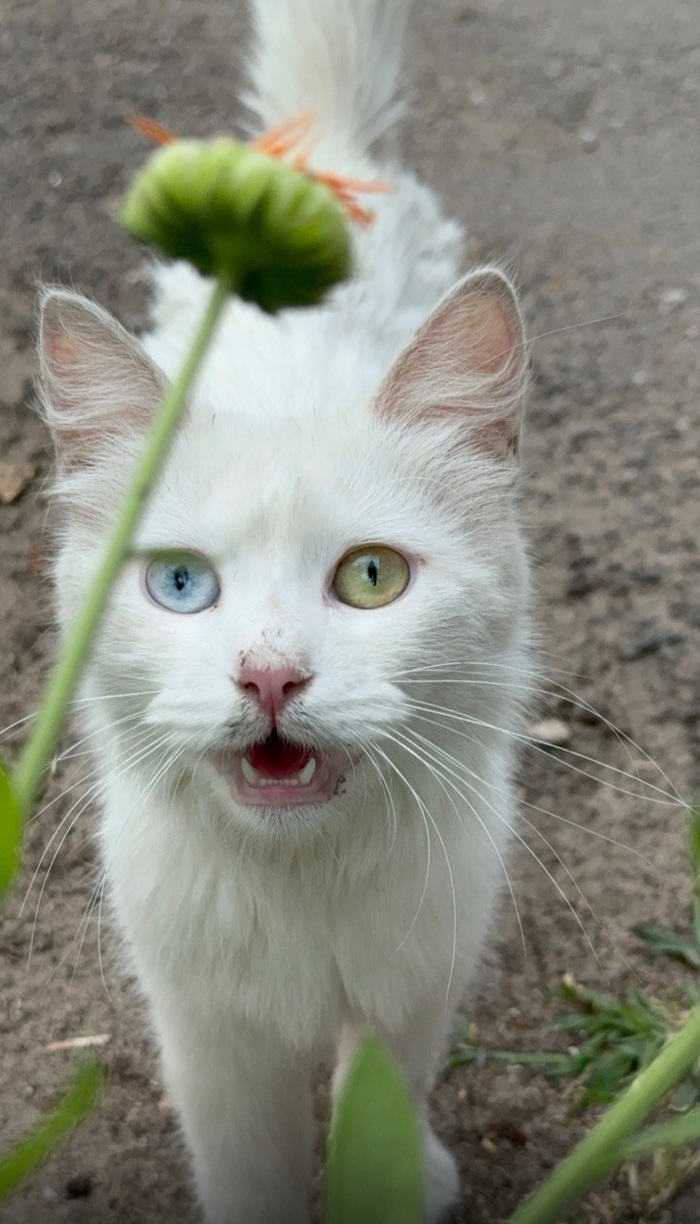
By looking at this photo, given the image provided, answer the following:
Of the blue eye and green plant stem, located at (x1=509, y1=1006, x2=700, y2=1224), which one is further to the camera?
the blue eye

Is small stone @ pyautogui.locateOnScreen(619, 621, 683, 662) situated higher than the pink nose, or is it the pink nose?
small stone @ pyautogui.locateOnScreen(619, 621, 683, 662)

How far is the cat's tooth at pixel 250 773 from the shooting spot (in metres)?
0.96

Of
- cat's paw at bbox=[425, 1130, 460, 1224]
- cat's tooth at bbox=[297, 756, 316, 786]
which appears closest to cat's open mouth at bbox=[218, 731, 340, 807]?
cat's tooth at bbox=[297, 756, 316, 786]

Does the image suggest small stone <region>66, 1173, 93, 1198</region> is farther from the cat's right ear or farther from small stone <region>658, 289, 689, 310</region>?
small stone <region>658, 289, 689, 310</region>

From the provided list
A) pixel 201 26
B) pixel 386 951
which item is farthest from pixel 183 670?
pixel 201 26

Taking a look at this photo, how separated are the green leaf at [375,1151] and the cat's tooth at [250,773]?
0.70 m

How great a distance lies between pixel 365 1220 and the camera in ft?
0.85

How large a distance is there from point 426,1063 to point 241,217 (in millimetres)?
1274

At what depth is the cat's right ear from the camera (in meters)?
1.05

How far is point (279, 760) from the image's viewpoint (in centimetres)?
96

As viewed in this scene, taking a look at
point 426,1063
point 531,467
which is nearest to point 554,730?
point 531,467

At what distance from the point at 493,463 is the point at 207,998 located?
67 cm

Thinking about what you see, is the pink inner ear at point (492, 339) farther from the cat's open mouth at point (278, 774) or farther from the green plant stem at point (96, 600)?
the green plant stem at point (96, 600)

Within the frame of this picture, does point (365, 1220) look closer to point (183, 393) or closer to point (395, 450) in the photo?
point (183, 393)
